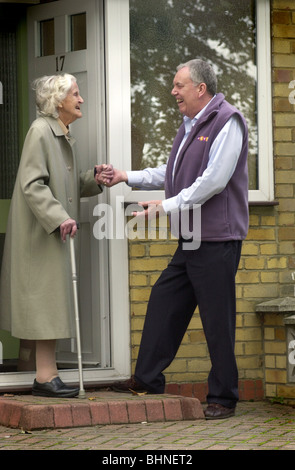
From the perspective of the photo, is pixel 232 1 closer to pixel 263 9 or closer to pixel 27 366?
pixel 263 9

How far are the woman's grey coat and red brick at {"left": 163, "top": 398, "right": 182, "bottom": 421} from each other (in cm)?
73

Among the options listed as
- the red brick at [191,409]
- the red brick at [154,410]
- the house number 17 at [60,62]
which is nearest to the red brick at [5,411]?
the red brick at [154,410]

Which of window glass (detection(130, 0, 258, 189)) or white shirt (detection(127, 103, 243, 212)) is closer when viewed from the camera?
white shirt (detection(127, 103, 243, 212))

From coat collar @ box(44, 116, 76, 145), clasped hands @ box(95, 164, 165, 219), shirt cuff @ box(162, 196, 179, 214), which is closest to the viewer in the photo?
shirt cuff @ box(162, 196, 179, 214)

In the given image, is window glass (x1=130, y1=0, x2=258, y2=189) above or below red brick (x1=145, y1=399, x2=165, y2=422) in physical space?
above

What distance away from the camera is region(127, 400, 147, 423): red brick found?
6668mm

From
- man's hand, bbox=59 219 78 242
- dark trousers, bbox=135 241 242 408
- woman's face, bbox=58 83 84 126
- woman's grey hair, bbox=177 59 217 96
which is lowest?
dark trousers, bbox=135 241 242 408

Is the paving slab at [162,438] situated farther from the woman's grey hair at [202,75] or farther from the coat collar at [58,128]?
the woman's grey hair at [202,75]

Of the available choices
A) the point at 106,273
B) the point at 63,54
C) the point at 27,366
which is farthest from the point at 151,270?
the point at 63,54

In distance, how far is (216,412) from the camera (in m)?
6.84

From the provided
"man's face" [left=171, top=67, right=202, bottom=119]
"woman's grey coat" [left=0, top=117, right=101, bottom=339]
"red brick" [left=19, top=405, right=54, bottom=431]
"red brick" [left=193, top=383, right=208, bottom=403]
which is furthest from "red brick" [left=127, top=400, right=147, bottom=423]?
"man's face" [left=171, top=67, right=202, bottom=119]

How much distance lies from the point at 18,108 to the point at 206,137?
2.11 meters

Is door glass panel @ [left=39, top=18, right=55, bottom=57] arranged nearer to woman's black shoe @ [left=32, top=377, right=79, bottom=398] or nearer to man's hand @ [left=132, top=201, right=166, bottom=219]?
man's hand @ [left=132, top=201, right=166, bottom=219]

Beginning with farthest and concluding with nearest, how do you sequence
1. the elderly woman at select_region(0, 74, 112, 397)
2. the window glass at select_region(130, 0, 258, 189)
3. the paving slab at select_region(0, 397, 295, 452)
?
1. the window glass at select_region(130, 0, 258, 189)
2. the elderly woman at select_region(0, 74, 112, 397)
3. the paving slab at select_region(0, 397, 295, 452)
